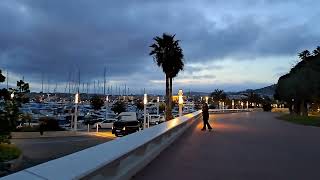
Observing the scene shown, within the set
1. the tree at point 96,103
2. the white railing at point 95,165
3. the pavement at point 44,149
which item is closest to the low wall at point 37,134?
the pavement at point 44,149

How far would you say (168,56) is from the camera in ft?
195

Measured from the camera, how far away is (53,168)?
6176mm

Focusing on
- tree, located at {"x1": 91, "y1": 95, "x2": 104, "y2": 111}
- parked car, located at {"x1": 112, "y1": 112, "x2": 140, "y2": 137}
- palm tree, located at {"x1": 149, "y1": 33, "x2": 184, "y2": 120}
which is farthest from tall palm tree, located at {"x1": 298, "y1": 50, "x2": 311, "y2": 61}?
tree, located at {"x1": 91, "y1": 95, "x2": 104, "y2": 111}

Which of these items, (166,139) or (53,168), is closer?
(53,168)

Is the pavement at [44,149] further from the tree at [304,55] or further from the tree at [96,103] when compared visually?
the tree at [96,103]

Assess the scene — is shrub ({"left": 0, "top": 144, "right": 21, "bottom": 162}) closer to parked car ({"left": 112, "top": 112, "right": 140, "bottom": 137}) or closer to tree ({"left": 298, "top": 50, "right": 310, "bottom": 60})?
parked car ({"left": 112, "top": 112, "right": 140, "bottom": 137})

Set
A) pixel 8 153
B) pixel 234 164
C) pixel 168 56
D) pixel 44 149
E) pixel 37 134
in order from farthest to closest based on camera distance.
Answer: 1. pixel 168 56
2. pixel 37 134
3. pixel 44 149
4. pixel 8 153
5. pixel 234 164

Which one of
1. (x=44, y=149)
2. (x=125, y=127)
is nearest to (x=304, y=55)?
(x=125, y=127)

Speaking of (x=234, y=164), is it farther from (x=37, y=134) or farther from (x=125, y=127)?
(x=37, y=134)

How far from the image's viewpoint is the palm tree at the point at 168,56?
59375mm

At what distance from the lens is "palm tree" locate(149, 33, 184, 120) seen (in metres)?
59.4

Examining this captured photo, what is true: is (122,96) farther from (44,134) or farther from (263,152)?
(263,152)

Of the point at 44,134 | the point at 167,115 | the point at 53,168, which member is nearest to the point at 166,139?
the point at 53,168

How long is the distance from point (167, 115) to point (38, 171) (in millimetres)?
51629
